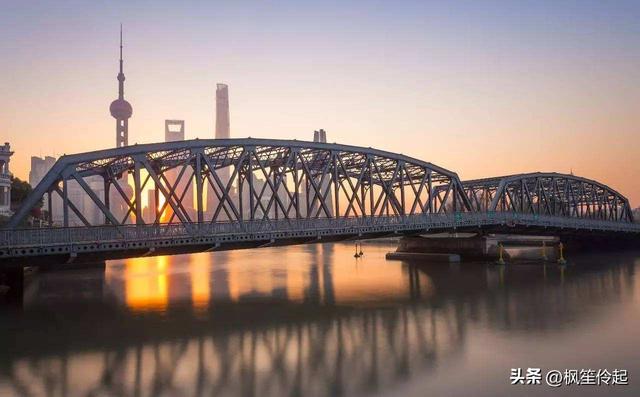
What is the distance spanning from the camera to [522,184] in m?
94.2

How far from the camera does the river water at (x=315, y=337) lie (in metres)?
22.1

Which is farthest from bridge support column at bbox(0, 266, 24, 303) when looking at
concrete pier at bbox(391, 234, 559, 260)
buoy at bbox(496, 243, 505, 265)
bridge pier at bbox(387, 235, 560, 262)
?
concrete pier at bbox(391, 234, 559, 260)

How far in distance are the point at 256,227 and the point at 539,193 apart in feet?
223

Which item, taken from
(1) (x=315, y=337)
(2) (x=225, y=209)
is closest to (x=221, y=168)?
(2) (x=225, y=209)

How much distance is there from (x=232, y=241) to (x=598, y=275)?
42.4m

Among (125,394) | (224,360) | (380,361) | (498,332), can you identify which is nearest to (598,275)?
(498,332)

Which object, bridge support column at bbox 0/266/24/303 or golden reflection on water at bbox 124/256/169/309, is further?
golden reflection on water at bbox 124/256/169/309

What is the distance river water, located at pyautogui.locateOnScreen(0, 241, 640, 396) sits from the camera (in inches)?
871

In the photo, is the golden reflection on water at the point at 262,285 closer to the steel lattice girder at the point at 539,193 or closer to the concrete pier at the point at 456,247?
the concrete pier at the point at 456,247

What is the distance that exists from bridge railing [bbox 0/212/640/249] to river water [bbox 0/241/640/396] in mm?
5205

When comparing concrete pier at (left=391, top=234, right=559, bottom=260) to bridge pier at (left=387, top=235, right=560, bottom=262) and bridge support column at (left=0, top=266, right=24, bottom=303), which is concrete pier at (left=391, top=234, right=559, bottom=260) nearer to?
bridge pier at (left=387, top=235, right=560, bottom=262)

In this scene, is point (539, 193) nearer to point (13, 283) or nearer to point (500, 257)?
point (500, 257)

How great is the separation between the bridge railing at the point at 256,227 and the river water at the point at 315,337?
520cm

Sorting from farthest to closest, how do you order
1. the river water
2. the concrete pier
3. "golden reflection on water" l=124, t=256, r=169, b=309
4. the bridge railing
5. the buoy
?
the concrete pier, the buoy, "golden reflection on water" l=124, t=256, r=169, b=309, the bridge railing, the river water
